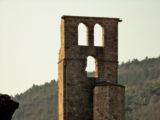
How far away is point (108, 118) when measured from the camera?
30.6 meters

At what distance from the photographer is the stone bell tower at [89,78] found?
102 feet

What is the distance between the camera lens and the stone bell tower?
102 feet

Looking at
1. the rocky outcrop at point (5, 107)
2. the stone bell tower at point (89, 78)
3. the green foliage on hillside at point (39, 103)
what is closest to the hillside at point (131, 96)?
the green foliage on hillside at point (39, 103)

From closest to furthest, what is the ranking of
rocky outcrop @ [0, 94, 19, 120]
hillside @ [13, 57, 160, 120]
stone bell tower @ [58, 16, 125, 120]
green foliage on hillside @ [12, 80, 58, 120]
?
rocky outcrop @ [0, 94, 19, 120]
stone bell tower @ [58, 16, 125, 120]
hillside @ [13, 57, 160, 120]
green foliage on hillside @ [12, 80, 58, 120]

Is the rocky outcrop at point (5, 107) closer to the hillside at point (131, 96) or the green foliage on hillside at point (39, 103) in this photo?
the hillside at point (131, 96)

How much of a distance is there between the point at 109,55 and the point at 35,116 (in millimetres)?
112055

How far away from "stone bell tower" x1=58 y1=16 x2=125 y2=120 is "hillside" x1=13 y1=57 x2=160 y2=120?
284ft

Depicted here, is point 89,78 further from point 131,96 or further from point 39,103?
point 39,103

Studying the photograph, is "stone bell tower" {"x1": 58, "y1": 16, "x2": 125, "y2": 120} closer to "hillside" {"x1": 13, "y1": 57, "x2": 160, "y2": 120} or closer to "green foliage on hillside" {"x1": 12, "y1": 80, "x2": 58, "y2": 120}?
"hillside" {"x1": 13, "y1": 57, "x2": 160, "y2": 120}

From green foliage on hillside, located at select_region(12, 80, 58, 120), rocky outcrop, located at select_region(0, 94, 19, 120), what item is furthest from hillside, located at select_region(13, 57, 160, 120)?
rocky outcrop, located at select_region(0, 94, 19, 120)

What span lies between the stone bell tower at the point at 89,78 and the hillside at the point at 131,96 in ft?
284

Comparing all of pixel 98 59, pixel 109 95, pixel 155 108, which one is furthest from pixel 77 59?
pixel 155 108

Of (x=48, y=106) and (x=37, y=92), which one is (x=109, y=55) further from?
(x=37, y=92)

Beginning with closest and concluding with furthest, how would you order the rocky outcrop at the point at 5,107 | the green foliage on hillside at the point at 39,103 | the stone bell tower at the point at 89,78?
the rocky outcrop at the point at 5,107 < the stone bell tower at the point at 89,78 < the green foliage on hillside at the point at 39,103
